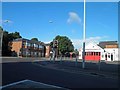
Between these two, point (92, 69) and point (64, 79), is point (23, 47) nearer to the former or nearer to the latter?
point (92, 69)

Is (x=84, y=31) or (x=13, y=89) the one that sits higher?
(x=84, y=31)

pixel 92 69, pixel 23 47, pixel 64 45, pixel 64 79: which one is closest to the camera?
pixel 64 79

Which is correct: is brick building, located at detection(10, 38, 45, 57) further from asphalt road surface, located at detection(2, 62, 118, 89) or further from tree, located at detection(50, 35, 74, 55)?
asphalt road surface, located at detection(2, 62, 118, 89)

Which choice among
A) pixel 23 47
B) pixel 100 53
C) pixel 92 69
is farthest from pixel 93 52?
pixel 92 69

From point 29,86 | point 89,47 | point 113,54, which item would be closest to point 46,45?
point 89,47

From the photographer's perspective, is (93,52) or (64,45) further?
(64,45)

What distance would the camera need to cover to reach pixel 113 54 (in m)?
86.1

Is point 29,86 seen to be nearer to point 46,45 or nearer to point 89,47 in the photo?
point 89,47

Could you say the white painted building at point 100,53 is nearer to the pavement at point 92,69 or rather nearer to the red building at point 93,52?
the red building at point 93,52

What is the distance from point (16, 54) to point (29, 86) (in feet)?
322

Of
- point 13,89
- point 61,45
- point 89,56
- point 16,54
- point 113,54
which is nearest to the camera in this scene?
point 13,89

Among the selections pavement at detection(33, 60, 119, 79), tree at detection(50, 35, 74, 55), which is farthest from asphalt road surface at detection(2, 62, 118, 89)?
tree at detection(50, 35, 74, 55)

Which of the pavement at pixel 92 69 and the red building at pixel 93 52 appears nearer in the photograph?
the pavement at pixel 92 69

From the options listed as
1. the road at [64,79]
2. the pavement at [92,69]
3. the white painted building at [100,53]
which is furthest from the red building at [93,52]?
the road at [64,79]
